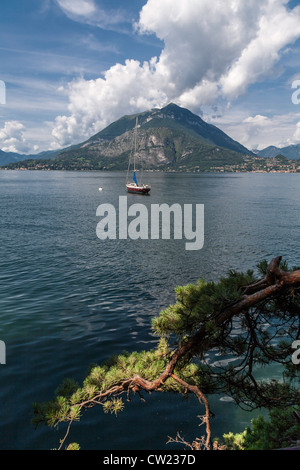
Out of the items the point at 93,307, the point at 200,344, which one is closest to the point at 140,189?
the point at 93,307

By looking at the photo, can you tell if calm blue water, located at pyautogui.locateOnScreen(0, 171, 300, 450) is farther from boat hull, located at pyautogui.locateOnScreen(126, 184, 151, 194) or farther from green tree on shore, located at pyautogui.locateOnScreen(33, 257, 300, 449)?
boat hull, located at pyautogui.locateOnScreen(126, 184, 151, 194)

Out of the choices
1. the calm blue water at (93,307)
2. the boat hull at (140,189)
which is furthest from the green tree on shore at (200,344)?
the boat hull at (140,189)

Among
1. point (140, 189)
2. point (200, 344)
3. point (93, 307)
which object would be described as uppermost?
point (140, 189)

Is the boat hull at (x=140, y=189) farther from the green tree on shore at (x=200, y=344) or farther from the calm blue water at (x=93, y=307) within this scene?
the green tree on shore at (x=200, y=344)

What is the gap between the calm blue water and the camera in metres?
8.94

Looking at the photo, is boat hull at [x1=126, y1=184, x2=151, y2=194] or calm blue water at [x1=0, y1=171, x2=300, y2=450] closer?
calm blue water at [x1=0, y1=171, x2=300, y2=450]

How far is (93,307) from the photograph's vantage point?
57.6 ft

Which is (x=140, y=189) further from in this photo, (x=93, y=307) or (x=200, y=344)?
(x=200, y=344)

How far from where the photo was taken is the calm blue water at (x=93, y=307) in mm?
8938

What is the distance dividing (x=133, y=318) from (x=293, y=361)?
38.4 feet

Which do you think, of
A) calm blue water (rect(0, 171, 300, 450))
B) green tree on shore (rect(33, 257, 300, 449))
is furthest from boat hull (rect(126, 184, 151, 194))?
green tree on shore (rect(33, 257, 300, 449))

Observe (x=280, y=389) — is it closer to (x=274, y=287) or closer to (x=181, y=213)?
(x=274, y=287)

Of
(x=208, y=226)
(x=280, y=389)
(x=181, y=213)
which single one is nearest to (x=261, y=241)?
(x=208, y=226)
